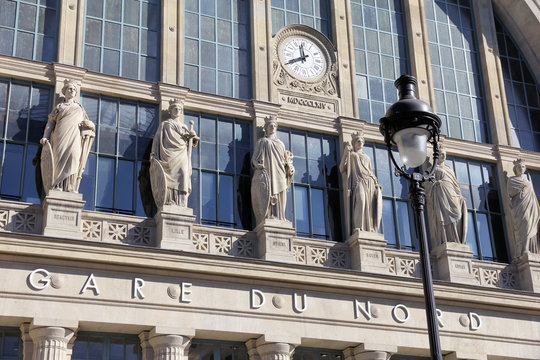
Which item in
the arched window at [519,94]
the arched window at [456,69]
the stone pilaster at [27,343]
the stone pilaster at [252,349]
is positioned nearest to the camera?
the stone pilaster at [27,343]

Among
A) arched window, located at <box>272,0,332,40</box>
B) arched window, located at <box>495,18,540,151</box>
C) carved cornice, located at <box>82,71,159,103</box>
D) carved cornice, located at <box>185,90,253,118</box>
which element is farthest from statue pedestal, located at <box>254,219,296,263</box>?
arched window, located at <box>495,18,540,151</box>

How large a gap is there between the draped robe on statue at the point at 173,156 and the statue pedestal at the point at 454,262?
7502mm

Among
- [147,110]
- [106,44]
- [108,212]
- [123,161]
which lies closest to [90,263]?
[108,212]

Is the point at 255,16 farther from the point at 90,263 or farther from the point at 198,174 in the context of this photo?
the point at 90,263

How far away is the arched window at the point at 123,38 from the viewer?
949 inches

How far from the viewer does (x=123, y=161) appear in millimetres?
23000

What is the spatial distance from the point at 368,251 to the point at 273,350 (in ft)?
13.5

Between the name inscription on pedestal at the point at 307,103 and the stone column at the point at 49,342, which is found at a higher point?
the name inscription on pedestal at the point at 307,103

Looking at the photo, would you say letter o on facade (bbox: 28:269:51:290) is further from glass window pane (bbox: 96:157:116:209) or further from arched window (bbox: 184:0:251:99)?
arched window (bbox: 184:0:251:99)

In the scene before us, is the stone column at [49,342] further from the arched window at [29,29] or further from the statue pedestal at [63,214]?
the arched window at [29,29]

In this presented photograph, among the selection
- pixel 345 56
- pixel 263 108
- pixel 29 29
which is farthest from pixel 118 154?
pixel 345 56

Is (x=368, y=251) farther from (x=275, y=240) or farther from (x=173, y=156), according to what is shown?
(x=173, y=156)

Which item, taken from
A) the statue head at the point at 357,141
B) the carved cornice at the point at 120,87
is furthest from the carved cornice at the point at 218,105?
the statue head at the point at 357,141

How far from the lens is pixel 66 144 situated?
2150 centimetres
